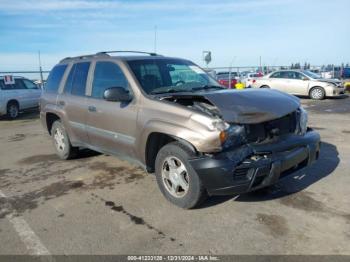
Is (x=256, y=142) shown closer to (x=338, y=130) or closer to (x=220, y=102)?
(x=220, y=102)

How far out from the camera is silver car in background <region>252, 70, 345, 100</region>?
1761 cm

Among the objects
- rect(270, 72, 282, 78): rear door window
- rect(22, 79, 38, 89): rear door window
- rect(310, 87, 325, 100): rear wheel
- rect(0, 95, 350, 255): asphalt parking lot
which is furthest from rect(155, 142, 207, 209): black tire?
rect(270, 72, 282, 78): rear door window

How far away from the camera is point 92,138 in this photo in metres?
5.77

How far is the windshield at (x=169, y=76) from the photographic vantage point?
197 inches

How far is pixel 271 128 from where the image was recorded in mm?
4195

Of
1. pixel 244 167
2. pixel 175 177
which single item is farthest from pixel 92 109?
pixel 244 167

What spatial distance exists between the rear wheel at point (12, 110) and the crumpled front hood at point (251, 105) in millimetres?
12196

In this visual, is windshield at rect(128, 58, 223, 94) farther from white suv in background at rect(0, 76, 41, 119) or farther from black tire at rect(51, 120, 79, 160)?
white suv in background at rect(0, 76, 41, 119)

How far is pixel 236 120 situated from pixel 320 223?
4.55 ft

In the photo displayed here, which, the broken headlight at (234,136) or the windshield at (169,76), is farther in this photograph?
the windshield at (169,76)

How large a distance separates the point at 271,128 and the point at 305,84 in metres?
15.1

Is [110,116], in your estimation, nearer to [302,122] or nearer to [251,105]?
[251,105]

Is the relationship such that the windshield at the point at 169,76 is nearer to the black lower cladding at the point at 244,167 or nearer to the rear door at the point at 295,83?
the black lower cladding at the point at 244,167

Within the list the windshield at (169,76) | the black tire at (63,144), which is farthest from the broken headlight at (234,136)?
the black tire at (63,144)
